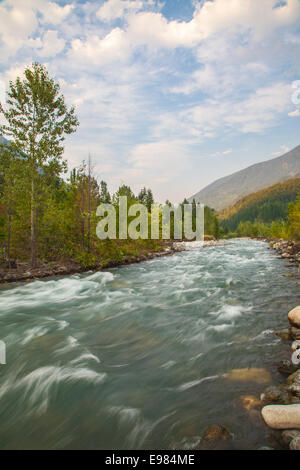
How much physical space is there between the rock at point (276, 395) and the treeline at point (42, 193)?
16.1 metres

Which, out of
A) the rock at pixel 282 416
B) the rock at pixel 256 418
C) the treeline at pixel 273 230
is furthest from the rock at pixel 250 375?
the treeline at pixel 273 230

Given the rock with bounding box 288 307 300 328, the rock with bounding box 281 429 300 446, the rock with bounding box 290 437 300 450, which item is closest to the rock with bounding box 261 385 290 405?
the rock with bounding box 281 429 300 446

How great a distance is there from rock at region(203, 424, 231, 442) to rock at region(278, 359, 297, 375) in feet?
6.72

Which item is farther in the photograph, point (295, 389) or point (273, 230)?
point (273, 230)

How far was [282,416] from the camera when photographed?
3250 millimetres

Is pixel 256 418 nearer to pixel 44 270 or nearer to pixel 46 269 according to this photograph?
pixel 44 270

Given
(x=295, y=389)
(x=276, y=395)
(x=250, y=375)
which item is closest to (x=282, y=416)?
(x=276, y=395)

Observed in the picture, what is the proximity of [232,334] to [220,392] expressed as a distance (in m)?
2.66

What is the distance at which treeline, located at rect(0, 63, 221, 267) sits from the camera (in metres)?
15.8

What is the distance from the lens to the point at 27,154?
16297 millimetres

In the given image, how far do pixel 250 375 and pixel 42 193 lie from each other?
16.8 m

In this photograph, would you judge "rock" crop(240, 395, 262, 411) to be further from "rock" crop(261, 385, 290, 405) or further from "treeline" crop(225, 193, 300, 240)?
"treeline" crop(225, 193, 300, 240)
